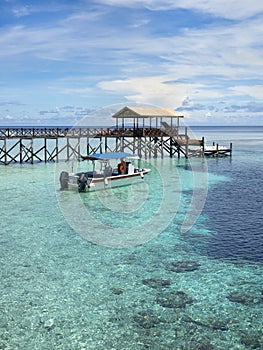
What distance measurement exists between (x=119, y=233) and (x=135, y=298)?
7.04m

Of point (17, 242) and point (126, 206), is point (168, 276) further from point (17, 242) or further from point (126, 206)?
point (126, 206)

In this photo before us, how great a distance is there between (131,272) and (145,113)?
3694 cm

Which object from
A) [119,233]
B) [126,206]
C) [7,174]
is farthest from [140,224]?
[7,174]

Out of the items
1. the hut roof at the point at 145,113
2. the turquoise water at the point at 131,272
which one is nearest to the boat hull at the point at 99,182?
the turquoise water at the point at 131,272

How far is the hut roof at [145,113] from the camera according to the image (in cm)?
4840

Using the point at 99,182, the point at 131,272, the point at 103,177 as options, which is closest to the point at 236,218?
the point at 131,272

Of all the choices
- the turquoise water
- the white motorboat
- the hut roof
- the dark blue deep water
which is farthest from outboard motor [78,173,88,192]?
the hut roof

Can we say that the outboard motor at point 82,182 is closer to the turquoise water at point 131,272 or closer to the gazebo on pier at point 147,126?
the turquoise water at point 131,272

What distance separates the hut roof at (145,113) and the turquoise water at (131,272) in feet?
75.4

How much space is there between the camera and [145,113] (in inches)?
1933

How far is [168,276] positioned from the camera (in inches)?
529

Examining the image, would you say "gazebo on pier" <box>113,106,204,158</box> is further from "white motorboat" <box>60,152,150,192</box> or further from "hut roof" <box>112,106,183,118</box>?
"white motorboat" <box>60,152,150,192</box>

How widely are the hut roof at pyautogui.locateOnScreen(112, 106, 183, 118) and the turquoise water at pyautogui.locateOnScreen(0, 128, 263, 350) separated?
905 inches

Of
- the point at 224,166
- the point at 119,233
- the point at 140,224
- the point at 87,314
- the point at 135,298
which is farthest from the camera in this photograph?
the point at 224,166
